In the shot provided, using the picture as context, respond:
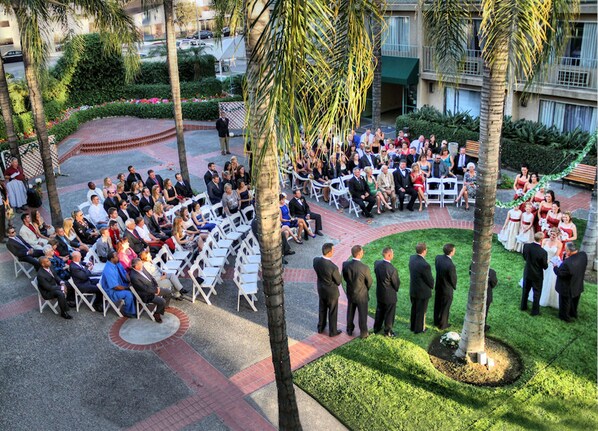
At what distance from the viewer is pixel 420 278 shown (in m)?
9.86

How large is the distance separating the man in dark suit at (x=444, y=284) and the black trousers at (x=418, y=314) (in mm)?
279

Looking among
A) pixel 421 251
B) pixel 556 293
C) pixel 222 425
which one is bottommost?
pixel 222 425

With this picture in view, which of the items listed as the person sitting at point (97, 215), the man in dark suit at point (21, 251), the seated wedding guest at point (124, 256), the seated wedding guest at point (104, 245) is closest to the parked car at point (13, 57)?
the person sitting at point (97, 215)

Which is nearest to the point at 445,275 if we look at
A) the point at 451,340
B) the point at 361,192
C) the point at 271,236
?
the point at 451,340

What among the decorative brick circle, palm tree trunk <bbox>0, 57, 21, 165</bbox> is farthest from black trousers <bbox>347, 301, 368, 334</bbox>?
palm tree trunk <bbox>0, 57, 21, 165</bbox>

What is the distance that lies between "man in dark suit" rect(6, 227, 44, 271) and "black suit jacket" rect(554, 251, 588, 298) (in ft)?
34.4

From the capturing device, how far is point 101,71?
3128 cm

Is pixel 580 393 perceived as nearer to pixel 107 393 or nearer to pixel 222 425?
pixel 222 425

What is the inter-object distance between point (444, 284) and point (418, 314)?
0.71 m

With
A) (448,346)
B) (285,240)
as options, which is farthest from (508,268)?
(285,240)

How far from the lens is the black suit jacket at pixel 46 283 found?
1098 cm

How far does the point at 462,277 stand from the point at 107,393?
296 inches

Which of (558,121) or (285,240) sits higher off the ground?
(558,121)

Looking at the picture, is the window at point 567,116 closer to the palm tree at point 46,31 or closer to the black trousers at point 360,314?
the black trousers at point 360,314
